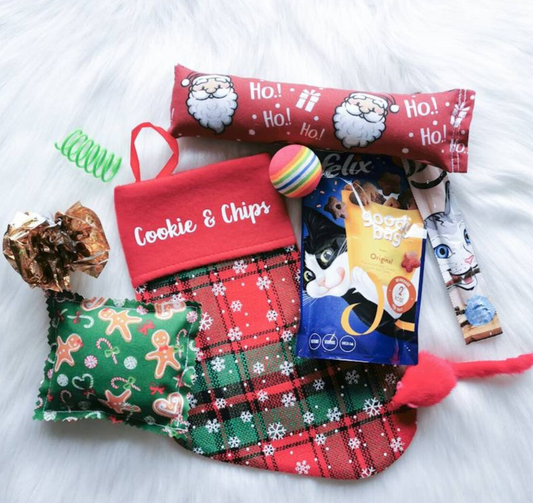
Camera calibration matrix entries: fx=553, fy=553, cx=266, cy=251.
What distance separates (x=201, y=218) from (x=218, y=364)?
0.24 m

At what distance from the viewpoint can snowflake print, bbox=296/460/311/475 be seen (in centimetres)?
88

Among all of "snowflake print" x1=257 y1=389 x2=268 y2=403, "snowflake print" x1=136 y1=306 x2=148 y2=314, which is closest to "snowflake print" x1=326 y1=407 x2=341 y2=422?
"snowflake print" x1=257 y1=389 x2=268 y2=403

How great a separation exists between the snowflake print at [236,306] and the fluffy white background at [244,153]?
0.57ft

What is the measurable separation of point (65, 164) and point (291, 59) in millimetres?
422

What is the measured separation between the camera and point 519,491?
35.1 inches

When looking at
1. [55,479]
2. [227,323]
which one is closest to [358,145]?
[227,323]

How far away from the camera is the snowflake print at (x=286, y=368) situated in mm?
895

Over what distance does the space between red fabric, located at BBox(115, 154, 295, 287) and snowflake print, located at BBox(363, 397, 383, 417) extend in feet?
0.97

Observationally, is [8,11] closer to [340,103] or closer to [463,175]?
[340,103]

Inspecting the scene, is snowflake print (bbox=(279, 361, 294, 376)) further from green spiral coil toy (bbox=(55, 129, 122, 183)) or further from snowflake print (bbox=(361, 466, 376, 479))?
green spiral coil toy (bbox=(55, 129, 122, 183))

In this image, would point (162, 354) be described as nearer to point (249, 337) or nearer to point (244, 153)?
point (249, 337)

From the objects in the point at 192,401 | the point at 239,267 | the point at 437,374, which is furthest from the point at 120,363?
the point at 437,374

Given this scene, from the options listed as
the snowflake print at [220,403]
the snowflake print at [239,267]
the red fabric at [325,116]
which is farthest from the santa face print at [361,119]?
the snowflake print at [220,403]

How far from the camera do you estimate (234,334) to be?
90 centimetres
